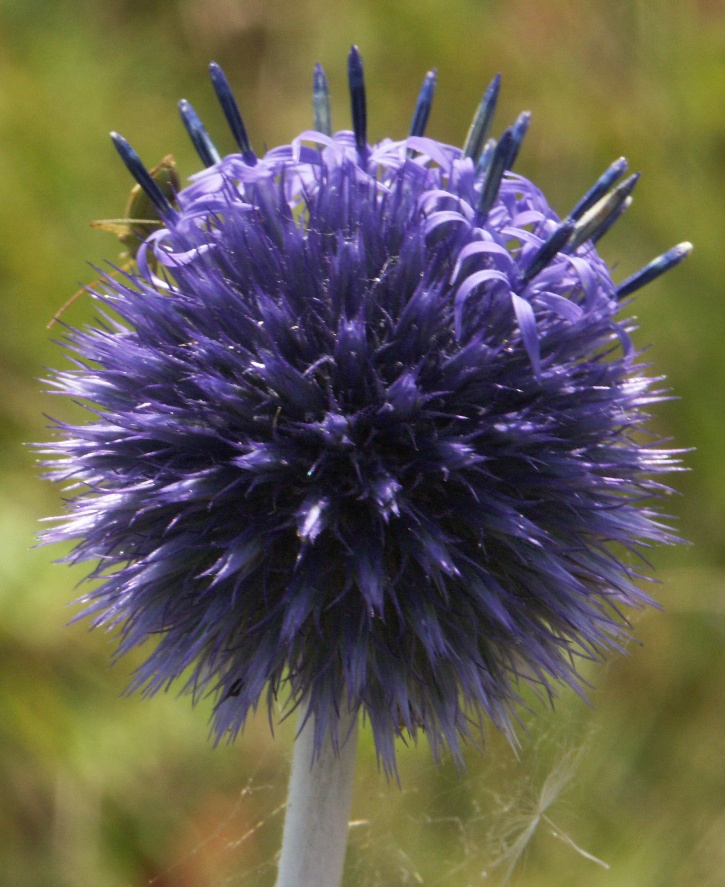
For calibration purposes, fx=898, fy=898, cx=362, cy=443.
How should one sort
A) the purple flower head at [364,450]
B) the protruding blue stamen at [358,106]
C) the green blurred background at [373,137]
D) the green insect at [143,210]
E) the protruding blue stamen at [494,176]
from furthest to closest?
the green blurred background at [373,137] → the green insect at [143,210] → the protruding blue stamen at [358,106] → the protruding blue stamen at [494,176] → the purple flower head at [364,450]

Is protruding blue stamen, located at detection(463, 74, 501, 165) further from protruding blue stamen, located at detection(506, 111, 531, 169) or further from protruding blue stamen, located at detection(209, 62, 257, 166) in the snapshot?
protruding blue stamen, located at detection(209, 62, 257, 166)

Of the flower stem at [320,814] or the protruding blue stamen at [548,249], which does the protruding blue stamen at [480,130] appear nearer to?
the protruding blue stamen at [548,249]

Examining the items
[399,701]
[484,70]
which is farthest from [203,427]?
[484,70]

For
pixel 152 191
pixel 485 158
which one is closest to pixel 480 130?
pixel 485 158

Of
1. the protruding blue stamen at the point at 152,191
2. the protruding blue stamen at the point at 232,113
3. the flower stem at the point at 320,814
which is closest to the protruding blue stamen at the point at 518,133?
the protruding blue stamen at the point at 232,113

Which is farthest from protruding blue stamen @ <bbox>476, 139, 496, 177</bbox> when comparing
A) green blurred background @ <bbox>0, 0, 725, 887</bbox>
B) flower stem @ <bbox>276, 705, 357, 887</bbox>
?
green blurred background @ <bbox>0, 0, 725, 887</bbox>

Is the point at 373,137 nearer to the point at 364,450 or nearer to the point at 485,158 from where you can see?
the point at 485,158

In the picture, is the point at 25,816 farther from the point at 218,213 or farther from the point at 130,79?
the point at 130,79

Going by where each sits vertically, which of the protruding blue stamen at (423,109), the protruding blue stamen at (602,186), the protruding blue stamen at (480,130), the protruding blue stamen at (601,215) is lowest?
the protruding blue stamen at (601,215)
